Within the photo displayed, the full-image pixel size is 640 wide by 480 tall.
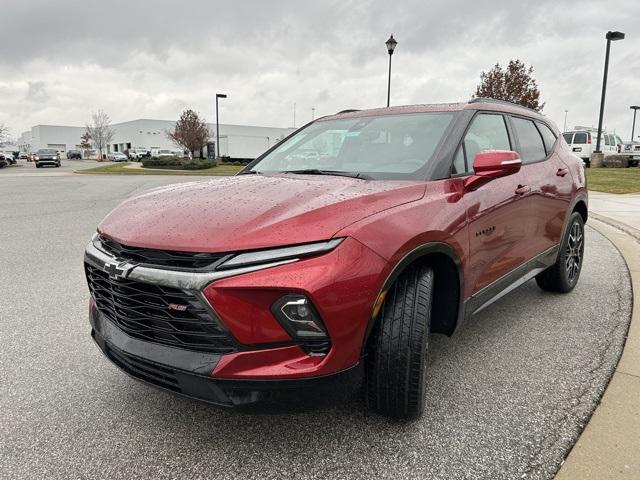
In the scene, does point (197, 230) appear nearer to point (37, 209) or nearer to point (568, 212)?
point (568, 212)

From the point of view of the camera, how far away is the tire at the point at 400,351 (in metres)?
2.12

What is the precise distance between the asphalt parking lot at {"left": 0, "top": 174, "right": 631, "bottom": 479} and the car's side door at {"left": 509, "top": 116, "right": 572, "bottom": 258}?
27.6 inches

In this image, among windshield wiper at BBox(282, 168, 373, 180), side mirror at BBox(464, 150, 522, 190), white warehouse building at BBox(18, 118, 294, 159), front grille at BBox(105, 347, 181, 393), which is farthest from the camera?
white warehouse building at BBox(18, 118, 294, 159)

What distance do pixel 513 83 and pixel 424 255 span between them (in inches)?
1094

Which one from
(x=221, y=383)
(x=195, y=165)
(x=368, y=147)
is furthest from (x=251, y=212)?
(x=195, y=165)

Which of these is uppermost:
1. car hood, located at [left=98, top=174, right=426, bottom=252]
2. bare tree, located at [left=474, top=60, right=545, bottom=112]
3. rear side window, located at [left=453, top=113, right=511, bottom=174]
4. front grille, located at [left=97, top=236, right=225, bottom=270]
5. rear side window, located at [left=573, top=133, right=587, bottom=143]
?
bare tree, located at [left=474, top=60, right=545, bottom=112]

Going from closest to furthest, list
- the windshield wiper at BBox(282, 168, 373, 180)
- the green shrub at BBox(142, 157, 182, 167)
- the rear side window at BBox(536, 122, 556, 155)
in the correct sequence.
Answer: the windshield wiper at BBox(282, 168, 373, 180) → the rear side window at BBox(536, 122, 556, 155) → the green shrub at BBox(142, 157, 182, 167)

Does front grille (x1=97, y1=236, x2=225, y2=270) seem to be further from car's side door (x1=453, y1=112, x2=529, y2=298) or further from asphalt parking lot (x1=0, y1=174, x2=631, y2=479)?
car's side door (x1=453, y1=112, x2=529, y2=298)

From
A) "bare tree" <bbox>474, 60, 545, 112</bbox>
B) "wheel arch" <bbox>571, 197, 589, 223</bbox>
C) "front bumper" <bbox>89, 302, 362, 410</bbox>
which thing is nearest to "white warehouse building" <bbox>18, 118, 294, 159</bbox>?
"bare tree" <bbox>474, 60, 545, 112</bbox>

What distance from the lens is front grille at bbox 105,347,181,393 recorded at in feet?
6.52

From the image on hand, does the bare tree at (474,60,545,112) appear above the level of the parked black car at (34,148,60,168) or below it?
above

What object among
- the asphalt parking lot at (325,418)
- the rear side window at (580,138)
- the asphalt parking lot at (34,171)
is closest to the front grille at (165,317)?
the asphalt parking lot at (325,418)

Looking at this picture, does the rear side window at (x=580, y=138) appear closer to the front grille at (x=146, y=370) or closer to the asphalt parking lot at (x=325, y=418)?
the asphalt parking lot at (x=325, y=418)

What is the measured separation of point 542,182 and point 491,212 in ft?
3.63
